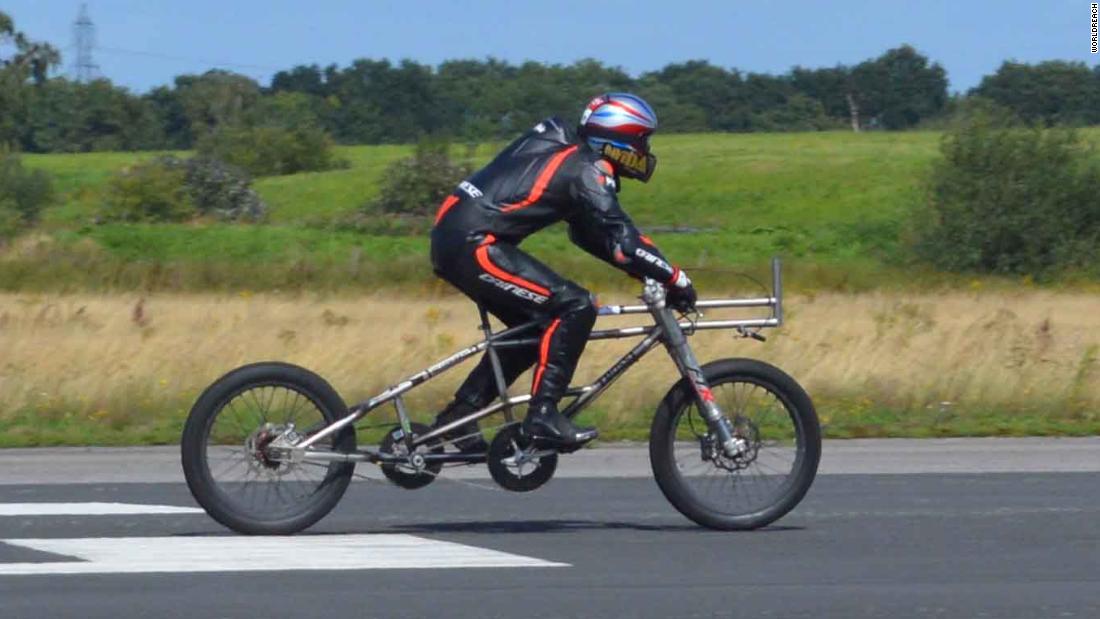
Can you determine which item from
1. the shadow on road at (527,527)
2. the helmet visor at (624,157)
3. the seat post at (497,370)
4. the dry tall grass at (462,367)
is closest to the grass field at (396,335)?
the dry tall grass at (462,367)

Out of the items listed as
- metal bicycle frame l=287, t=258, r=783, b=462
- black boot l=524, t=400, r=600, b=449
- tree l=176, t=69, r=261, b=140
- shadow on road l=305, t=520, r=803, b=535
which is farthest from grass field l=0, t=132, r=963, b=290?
black boot l=524, t=400, r=600, b=449

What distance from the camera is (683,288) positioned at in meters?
7.18

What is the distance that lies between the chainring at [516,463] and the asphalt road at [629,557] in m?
0.25

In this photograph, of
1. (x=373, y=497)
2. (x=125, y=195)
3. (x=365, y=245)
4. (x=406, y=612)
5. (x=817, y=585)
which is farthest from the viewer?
(x=125, y=195)

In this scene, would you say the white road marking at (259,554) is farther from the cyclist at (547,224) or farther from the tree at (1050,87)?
the tree at (1050,87)

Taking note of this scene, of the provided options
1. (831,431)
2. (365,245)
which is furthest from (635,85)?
(831,431)

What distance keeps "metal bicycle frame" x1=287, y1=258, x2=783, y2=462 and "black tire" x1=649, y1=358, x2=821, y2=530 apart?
0.10 meters

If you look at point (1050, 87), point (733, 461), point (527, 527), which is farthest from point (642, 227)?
point (733, 461)

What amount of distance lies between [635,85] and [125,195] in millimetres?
47180

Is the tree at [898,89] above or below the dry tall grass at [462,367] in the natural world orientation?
above

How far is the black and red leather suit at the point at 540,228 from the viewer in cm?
703

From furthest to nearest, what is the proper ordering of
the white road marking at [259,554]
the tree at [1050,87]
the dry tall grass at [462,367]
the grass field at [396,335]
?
the tree at [1050,87] < the grass field at [396,335] < the dry tall grass at [462,367] < the white road marking at [259,554]

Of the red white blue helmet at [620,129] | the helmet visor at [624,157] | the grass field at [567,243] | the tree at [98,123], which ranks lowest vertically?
the grass field at [567,243]

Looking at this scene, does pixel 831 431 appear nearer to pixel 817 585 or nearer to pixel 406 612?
pixel 817 585
